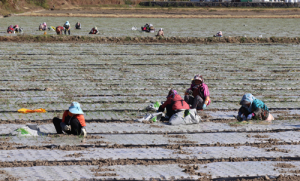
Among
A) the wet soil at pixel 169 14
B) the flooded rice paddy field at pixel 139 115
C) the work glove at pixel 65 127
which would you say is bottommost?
the flooded rice paddy field at pixel 139 115

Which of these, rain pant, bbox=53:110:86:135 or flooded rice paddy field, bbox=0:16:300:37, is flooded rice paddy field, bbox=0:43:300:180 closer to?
rain pant, bbox=53:110:86:135

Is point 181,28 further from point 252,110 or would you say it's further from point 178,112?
point 178,112

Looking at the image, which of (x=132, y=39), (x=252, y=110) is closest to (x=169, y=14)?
(x=132, y=39)

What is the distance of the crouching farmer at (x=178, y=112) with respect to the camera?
7.22 m

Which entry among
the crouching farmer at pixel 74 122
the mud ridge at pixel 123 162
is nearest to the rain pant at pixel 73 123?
the crouching farmer at pixel 74 122

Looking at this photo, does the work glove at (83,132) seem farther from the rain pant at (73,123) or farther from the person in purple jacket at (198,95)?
the person in purple jacket at (198,95)

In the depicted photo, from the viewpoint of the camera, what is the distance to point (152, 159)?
5500mm

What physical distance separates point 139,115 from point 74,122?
174 centimetres

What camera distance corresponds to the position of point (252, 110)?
7344 mm

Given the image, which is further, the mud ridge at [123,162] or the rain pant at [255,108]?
the rain pant at [255,108]

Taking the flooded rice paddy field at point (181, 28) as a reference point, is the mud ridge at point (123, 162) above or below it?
below

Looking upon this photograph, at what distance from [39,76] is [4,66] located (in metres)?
1.93

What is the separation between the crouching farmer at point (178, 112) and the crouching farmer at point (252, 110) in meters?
0.83

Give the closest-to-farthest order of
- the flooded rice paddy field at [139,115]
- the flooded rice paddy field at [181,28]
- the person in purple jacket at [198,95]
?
the flooded rice paddy field at [139,115]
the person in purple jacket at [198,95]
the flooded rice paddy field at [181,28]
